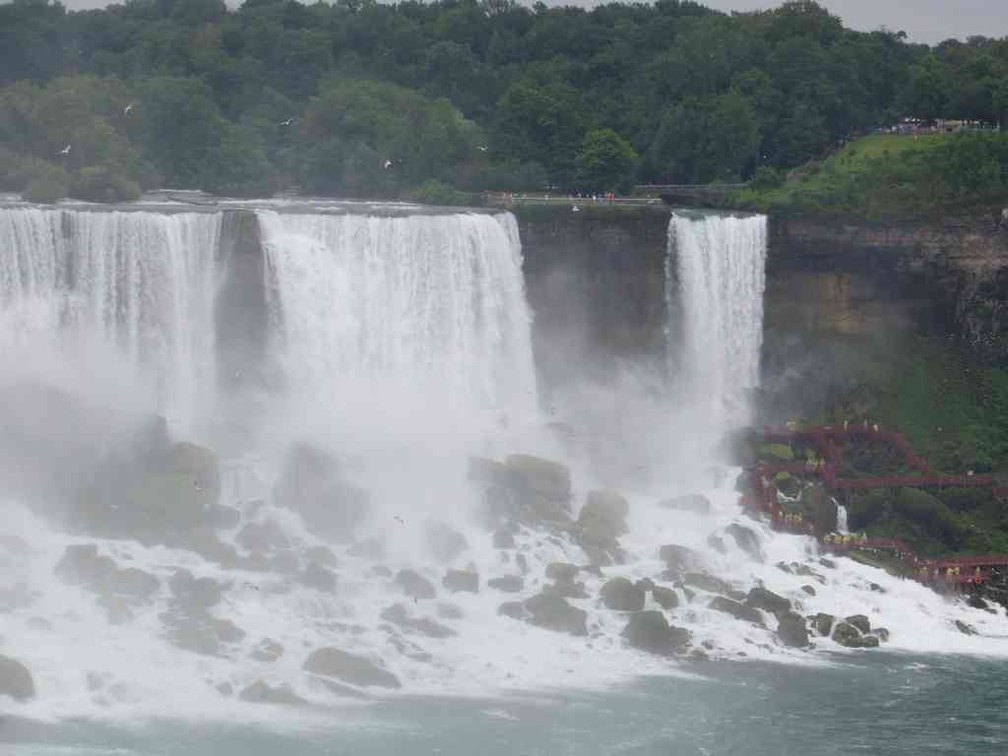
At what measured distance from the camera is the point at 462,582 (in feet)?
114

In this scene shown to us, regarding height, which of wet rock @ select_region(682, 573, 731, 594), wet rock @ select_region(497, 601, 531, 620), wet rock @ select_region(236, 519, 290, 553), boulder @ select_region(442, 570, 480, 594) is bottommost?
wet rock @ select_region(497, 601, 531, 620)

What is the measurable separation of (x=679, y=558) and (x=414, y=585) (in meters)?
5.57

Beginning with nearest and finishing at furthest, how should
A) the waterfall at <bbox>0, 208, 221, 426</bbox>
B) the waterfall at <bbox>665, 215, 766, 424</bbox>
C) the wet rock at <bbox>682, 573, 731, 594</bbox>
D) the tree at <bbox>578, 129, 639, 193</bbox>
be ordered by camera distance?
1. the wet rock at <bbox>682, 573, 731, 594</bbox>
2. the waterfall at <bbox>0, 208, 221, 426</bbox>
3. the waterfall at <bbox>665, 215, 766, 424</bbox>
4. the tree at <bbox>578, 129, 639, 193</bbox>

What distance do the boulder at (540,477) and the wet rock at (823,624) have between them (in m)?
6.33

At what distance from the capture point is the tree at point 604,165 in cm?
5272

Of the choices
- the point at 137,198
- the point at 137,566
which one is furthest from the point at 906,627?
the point at 137,198

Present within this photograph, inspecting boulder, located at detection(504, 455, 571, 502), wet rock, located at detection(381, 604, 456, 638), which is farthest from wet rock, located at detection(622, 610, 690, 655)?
boulder, located at detection(504, 455, 571, 502)

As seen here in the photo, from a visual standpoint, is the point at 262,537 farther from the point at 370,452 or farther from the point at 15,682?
the point at 15,682

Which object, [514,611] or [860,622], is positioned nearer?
[514,611]

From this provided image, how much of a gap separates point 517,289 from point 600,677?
14.1 m

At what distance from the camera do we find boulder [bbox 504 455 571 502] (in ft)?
126

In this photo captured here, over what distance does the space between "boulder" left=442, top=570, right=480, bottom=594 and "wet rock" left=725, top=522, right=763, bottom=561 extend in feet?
20.1

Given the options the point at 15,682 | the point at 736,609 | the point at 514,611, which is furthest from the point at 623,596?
the point at 15,682

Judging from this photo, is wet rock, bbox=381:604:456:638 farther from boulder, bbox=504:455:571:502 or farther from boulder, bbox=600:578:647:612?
boulder, bbox=504:455:571:502
